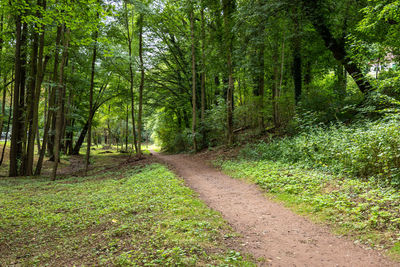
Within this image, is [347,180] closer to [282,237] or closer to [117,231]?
[282,237]

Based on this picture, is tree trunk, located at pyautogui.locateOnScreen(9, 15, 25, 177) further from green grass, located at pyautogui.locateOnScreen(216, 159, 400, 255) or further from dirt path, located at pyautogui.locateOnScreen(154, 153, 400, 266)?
green grass, located at pyautogui.locateOnScreen(216, 159, 400, 255)

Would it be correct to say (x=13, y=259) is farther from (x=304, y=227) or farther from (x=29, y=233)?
(x=304, y=227)

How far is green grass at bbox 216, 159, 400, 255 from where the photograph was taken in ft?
12.7

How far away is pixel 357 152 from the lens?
621cm

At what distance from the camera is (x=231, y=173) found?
9.91 metres

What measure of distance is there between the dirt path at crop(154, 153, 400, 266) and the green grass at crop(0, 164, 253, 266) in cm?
48

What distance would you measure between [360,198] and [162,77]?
66.6 ft

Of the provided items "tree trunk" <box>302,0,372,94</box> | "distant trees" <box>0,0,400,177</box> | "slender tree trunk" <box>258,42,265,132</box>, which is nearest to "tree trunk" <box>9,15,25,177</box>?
"distant trees" <box>0,0,400,177</box>

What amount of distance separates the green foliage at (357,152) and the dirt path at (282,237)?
229 centimetres

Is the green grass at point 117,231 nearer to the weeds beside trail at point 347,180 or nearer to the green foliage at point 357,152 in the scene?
the weeds beside trail at point 347,180

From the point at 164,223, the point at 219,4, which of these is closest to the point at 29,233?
the point at 164,223

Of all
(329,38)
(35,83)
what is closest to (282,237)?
(329,38)

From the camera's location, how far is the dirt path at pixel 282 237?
Answer: 11.1ft

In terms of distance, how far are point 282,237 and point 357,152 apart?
3817mm
